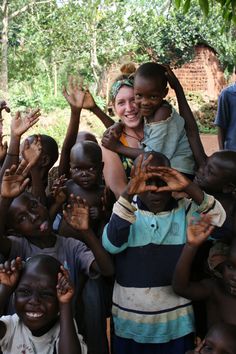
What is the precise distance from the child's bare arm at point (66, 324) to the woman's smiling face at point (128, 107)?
1.38 metres

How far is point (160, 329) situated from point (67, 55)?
16.8m

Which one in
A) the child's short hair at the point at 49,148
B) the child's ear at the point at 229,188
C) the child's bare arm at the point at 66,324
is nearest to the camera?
the child's bare arm at the point at 66,324

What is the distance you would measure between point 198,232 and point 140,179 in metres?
0.35

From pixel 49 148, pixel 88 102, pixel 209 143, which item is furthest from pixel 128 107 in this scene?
pixel 209 143

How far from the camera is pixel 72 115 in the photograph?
10.9ft

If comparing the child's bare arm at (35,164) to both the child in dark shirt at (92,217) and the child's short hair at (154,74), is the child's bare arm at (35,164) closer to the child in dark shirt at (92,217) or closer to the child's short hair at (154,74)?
the child in dark shirt at (92,217)

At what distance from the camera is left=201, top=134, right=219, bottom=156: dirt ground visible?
Answer: 1279cm

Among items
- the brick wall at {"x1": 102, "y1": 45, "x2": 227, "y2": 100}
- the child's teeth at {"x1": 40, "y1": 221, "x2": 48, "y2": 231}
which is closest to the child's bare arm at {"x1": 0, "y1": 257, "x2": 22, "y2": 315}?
the child's teeth at {"x1": 40, "y1": 221, "x2": 48, "y2": 231}

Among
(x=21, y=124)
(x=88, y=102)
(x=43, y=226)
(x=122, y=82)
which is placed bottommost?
(x=43, y=226)

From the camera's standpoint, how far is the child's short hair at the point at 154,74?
9.37ft

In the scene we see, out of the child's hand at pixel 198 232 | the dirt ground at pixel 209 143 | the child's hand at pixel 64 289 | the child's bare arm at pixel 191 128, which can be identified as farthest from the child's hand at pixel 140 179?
the dirt ground at pixel 209 143

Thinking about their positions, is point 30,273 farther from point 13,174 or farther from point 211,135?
point 211,135

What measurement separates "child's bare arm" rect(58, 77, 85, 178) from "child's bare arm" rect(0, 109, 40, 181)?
0.99 ft

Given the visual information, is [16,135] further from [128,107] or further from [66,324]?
[66,324]
